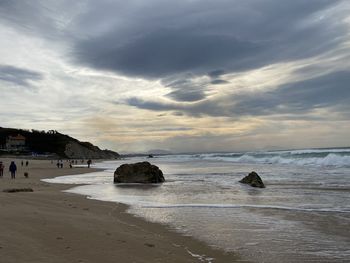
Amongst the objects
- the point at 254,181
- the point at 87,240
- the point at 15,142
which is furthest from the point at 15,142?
the point at 87,240

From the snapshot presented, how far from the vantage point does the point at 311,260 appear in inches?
260

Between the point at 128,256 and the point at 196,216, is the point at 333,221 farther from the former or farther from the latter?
the point at 128,256

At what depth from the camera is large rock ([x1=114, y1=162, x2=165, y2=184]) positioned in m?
24.9

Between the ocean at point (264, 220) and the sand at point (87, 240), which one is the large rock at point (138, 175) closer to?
the ocean at point (264, 220)

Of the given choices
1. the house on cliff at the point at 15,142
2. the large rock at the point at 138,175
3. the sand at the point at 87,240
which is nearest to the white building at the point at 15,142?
the house on cliff at the point at 15,142

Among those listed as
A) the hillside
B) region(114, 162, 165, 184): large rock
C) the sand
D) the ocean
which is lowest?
the ocean

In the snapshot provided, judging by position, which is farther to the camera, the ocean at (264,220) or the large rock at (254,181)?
the large rock at (254,181)

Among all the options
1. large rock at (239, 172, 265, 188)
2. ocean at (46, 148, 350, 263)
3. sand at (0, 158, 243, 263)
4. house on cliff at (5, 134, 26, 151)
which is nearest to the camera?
sand at (0, 158, 243, 263)

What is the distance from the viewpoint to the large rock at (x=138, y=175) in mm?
24938

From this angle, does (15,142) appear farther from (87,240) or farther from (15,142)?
(87,240)

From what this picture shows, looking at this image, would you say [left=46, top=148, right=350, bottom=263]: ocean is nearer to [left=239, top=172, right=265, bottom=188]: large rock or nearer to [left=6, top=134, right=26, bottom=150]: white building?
[left=239, top=172, right=265, bottom=188]: large rock

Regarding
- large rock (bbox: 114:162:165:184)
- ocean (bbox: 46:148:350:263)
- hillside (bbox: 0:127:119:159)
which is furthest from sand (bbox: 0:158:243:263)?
hillside (bbox: 0:127:119:159)

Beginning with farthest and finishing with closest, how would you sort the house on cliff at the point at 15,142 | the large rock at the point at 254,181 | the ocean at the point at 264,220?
the house on cliff at the point at 15,142 → the large rock at the point at 254,181 → the ocean at the point at 264,220

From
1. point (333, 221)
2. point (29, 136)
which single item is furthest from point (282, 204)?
point (29, 136)
